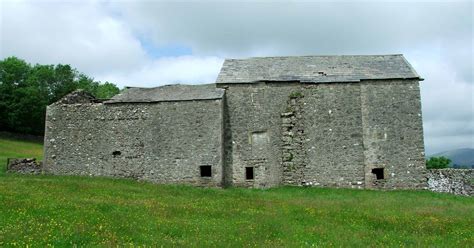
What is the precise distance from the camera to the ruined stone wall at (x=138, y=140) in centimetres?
2680

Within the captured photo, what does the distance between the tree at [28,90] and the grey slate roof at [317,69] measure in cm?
3917

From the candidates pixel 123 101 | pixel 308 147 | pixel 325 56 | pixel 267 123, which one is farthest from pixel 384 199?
pixel 123 101

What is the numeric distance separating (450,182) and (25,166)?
28843 mm

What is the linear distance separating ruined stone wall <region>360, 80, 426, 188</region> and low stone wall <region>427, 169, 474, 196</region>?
1.65m

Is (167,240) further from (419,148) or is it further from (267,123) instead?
(419,148)

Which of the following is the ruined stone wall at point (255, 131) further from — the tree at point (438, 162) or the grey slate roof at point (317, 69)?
the tree at point (438, 162)

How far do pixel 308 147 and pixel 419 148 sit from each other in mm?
7134

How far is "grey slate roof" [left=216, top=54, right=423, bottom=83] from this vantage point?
2838cm

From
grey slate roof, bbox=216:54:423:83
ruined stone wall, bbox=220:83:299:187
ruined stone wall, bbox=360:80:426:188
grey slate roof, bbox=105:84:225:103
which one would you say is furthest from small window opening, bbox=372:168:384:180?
grey slate roof, bbox=105:84:225:103

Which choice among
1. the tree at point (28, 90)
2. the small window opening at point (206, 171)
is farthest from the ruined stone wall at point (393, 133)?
the tree at point (28, 90)

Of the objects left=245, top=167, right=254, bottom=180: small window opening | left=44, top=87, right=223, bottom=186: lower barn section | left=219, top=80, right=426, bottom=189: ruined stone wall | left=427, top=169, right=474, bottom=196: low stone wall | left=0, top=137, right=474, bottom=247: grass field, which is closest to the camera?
left=0, top=137, right=474, bottom=247: grass field

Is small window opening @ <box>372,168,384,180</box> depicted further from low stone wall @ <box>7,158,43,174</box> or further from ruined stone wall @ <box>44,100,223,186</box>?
low stone wall @ <box>7,158,43,174</box>

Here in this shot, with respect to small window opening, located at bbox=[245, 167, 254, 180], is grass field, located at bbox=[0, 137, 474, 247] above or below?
below

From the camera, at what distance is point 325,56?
103ft
